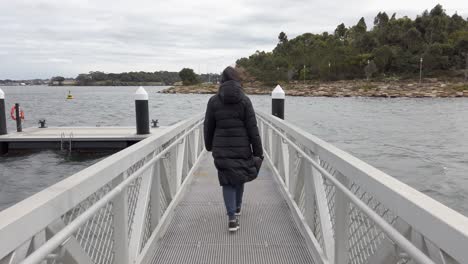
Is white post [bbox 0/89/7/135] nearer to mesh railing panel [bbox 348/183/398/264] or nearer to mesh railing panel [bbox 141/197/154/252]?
mesh railing panel [bbox 141/197/154/252]

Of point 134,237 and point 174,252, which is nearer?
point 134,237

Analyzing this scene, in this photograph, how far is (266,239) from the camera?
433 cm

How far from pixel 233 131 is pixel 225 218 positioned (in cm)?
122

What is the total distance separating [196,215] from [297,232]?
1207 millimetres

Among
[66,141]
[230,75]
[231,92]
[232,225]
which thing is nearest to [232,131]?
[231,92]

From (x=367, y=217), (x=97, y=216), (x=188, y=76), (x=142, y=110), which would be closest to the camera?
(x=367, y=217)

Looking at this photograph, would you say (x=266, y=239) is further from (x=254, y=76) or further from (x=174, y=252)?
(x=254, y=76)

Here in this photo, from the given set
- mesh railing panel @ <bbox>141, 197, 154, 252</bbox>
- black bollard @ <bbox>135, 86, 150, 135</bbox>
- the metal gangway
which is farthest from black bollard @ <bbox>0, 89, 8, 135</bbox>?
mesh railing panel @ <bbox>141, 197, 154, 252</bbox>

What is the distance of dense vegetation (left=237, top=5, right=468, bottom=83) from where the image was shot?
374ft

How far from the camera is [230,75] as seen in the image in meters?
4.19

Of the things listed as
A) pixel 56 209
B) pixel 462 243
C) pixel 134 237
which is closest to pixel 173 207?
pixel 134 237

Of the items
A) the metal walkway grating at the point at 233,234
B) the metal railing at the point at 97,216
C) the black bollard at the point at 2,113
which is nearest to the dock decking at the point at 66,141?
the black bollard at the point at 2,113

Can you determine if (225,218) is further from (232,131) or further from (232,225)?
(232,131)

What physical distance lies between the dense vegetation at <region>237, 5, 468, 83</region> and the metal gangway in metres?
117
